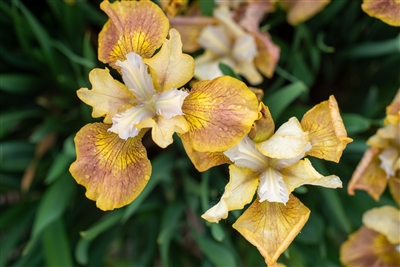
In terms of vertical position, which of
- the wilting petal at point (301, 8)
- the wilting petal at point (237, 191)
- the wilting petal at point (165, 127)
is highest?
the wilting petal at point (301, 8)

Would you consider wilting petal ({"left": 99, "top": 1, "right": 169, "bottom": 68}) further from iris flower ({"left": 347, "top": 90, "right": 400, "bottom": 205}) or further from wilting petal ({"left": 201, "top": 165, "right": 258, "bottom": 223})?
iris flower ({"left": 347, "top": 90, "right": 400, "bottom": 205})

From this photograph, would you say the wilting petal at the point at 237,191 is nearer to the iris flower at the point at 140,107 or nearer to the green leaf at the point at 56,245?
the iris flower at the point at 140,107

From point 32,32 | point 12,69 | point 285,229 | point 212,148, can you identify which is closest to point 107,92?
point 212,148

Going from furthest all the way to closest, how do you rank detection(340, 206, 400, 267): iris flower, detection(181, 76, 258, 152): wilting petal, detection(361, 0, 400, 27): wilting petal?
detection(340, 206, 400, 267): iris flower < detection(361, 0, 400, 27): wilting petal < detection(181, 76, 258, 152): wilting petal

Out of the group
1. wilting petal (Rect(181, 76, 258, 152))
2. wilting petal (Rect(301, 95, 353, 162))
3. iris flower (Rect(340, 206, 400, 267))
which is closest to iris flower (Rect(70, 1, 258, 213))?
wilting petal (Rect(181, 76, 258, 152))

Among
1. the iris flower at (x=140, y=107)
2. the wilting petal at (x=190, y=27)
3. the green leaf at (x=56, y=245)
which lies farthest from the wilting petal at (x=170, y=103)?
the green leaf at (x=56, y=245)

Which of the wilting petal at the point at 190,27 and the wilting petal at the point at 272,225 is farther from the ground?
the wilting petal at the point at 190,27

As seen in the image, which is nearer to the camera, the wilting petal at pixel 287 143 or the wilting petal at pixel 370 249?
the wilting petal at pixel 287 143

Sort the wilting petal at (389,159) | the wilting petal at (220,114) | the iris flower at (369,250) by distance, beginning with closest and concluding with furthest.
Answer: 1. the wilting petal at (220,114)
2. the wilting petal at (389,159)
3. the iris flower at (369,250)
